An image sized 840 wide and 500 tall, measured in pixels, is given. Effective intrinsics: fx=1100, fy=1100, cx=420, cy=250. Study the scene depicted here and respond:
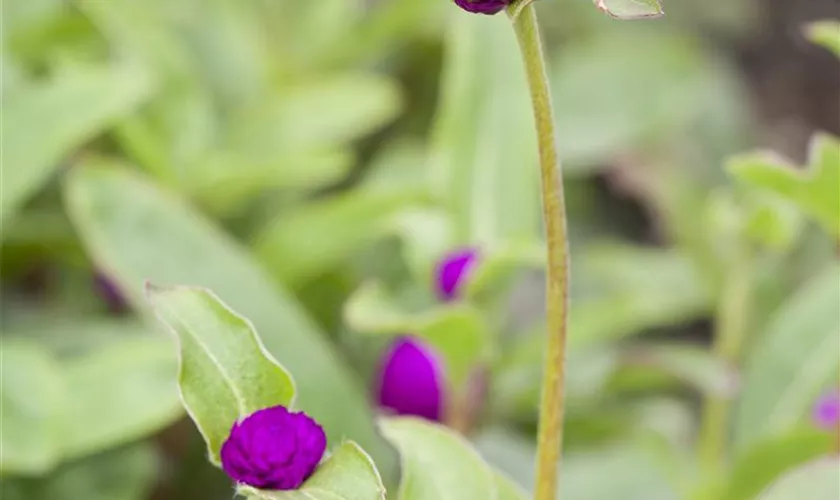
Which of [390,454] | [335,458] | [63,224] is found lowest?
[390,454]

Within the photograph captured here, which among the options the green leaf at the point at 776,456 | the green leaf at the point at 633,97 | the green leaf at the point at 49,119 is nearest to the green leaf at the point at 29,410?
the green leaf at the point at 49,119

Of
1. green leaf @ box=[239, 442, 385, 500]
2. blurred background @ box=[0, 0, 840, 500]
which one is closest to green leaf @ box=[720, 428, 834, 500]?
blurred background @ box=[0, 0, 840, 500]

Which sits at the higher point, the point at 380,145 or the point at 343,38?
the point at 343,38

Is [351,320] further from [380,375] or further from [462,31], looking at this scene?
[462,31]

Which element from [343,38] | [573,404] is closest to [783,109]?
[343,38]

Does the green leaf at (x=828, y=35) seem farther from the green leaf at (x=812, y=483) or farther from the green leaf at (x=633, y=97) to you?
the green leaf at (x=633, y=97)
